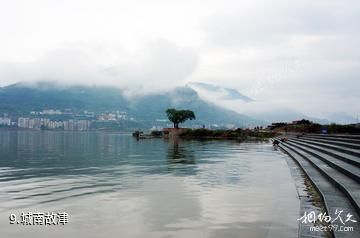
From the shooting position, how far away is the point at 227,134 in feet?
344

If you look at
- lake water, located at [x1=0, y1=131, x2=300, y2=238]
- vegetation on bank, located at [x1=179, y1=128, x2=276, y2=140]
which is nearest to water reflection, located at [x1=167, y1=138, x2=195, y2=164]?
lake water, located at [x1=0, y1=131, x2=300, y2=238]

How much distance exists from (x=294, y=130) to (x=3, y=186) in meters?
80.8

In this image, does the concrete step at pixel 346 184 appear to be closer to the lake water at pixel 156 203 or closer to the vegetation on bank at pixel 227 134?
the lake water at pixel 156 203

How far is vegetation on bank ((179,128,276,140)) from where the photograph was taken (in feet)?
328

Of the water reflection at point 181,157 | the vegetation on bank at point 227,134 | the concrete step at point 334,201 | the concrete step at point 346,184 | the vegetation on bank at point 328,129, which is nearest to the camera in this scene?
the concrete step at point 334,201

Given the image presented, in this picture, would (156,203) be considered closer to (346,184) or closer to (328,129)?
(346,184)

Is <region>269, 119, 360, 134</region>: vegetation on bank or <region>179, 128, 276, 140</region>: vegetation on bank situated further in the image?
<region>179, 128, 276, 140</region>: vegetation on bank

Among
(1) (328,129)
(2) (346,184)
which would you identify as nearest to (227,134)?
(1) (328,129)

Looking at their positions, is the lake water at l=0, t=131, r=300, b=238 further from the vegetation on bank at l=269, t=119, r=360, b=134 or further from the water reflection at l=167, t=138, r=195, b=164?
the vegetation on bank at l=269, t=119, r=360, b=134

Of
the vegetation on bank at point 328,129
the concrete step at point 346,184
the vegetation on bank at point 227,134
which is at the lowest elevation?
the concrete step at point 346,184

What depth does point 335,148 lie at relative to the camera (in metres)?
25.2

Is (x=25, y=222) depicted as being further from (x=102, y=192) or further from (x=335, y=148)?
(x=335, y=148)

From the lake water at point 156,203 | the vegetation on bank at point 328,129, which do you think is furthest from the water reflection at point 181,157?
the vegetation on bank at point 328,129

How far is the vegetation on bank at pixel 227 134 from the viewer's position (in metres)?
100
